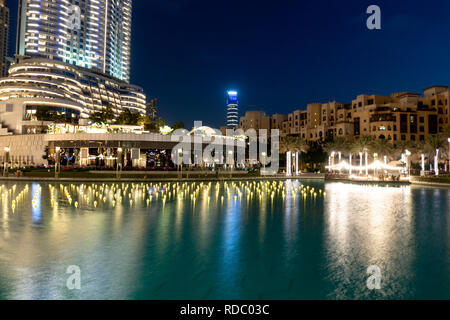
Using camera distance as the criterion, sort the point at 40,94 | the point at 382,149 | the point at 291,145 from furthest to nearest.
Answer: the point at 40,94, the point at 382,149, the point at 291,145

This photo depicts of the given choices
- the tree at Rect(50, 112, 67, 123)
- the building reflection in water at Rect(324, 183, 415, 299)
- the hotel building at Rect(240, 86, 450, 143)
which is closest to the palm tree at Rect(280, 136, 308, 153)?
the hotel building at Rect(240, 86, 450, 143)

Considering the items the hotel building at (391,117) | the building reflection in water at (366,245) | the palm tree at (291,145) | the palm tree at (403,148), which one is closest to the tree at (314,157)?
the palm tree at (291,145)

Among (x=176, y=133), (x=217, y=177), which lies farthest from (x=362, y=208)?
(x=176, y=133)

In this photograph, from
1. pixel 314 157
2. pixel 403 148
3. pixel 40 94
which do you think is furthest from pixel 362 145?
pixel 40 94

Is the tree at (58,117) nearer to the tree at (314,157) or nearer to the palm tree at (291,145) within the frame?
the palm tree at (291,145)

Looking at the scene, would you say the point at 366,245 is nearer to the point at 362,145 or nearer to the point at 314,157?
the point at 314,157

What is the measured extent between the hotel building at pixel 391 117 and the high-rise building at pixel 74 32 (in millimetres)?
106486

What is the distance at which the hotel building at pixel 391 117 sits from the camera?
9988 centimetres

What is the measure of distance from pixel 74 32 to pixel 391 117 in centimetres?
13239

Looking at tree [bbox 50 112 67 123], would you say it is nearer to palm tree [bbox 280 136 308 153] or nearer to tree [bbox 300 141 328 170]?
palm tree [bbox 280 136 308 153]

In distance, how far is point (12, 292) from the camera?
21.4 ft

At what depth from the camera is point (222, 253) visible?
31.1ft

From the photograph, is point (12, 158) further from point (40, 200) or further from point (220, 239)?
point (220, 239)
